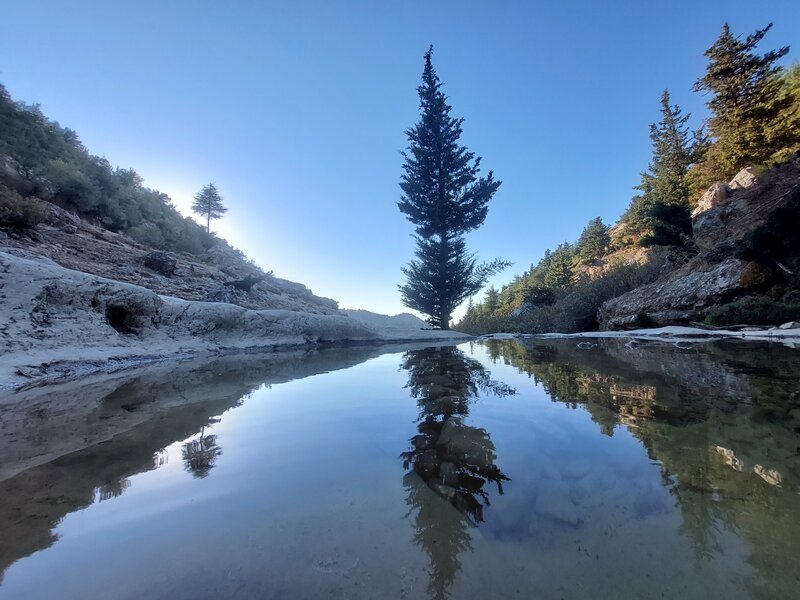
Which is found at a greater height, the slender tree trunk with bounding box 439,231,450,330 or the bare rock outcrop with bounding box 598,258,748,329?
the slender tree trunk with bounding box 439,231,450,330

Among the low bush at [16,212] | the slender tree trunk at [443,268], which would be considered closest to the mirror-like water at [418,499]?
the low bush at [16,212]

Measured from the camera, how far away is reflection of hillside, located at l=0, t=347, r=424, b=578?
1.05 meters

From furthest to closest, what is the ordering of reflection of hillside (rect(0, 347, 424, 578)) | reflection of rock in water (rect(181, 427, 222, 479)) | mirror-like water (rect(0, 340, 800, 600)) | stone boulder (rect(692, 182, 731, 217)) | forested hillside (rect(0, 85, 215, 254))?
stone boulder (rect(692, 182, 731, 217)) < forested hillside (rect(0, 85, 215, 254)) < reflection of rock in water (rect(181, 427, 222, 479)) < reflection of hillside (rect(0, 347, 424, 578)) < mirror-like water (rect(0, 340, 800, 600))

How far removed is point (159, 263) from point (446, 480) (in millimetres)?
11938

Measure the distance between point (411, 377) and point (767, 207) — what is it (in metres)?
11.2

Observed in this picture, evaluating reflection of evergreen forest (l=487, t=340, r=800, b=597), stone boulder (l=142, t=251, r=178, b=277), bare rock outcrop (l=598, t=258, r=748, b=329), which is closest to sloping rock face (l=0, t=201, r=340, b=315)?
stone boulder (l=142, t=251, r=178, b=277)

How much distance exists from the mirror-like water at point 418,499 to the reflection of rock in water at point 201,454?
0.01 m

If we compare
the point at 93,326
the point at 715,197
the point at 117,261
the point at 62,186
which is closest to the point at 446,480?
the point at 93,326

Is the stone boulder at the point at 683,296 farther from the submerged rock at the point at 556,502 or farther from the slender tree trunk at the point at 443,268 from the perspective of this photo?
the submerged rock at the point at 556,502

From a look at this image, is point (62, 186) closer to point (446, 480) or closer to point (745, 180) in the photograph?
point (446, 480)

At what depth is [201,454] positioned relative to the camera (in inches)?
59.9

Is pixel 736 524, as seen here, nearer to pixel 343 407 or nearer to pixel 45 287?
pixel 343 407

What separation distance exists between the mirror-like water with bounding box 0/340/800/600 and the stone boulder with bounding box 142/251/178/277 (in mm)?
9370

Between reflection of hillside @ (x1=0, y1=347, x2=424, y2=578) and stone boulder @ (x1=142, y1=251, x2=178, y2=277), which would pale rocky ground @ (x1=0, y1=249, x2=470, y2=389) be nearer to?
reflection of hillside @ (x1=0, y1=347, x2=424, y2=578)
